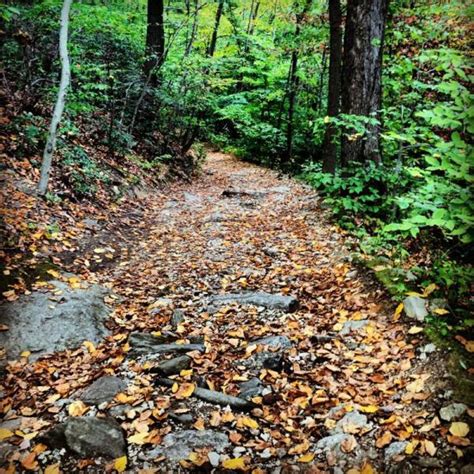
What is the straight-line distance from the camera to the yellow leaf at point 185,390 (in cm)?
334

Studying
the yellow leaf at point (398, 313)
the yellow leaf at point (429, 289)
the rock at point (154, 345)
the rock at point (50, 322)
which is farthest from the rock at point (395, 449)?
the rock at point (50, 322)

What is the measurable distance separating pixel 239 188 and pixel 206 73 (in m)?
4.17

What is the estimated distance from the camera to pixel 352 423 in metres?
2.91

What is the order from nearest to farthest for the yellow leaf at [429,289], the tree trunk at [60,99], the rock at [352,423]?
the rock at [352,423] < the yellow leaf at [429,289] < the tree trunk at [60,99]

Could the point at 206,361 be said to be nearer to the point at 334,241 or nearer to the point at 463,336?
the point at 463,336

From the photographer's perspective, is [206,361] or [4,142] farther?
[4,142]

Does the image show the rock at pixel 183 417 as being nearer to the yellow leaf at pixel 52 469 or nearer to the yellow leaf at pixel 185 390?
the yellow leaf at pixel 185 390

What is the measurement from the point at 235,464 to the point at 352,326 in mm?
1911

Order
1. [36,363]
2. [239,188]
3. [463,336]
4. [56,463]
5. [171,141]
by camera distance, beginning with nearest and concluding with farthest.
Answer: [56,463] → [463,336] → [36,363] → [239,188] → [171,141]

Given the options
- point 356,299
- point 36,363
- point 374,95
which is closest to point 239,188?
point 374,95

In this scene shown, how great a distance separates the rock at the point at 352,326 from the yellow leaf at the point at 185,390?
1602 millimetres

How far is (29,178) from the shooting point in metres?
6.97

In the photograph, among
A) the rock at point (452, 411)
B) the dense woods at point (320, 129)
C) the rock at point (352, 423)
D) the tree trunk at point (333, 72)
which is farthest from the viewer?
the tree trunk at point (333, 72)

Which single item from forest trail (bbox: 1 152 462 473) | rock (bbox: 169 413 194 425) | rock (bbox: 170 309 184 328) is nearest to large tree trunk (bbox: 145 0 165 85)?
forest trail (bbox: 1 152 462 473)
